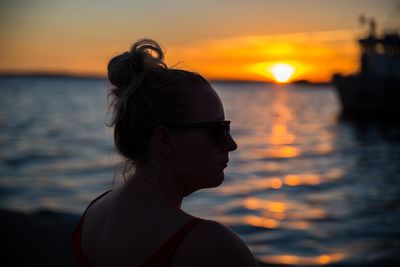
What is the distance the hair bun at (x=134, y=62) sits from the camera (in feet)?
5.65

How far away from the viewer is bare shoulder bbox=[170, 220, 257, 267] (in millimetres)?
1379

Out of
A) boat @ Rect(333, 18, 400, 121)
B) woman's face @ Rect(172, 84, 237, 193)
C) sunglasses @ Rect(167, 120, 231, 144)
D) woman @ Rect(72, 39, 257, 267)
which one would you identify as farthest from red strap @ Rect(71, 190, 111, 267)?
boat @ Rect(333, 18, 400, 121)

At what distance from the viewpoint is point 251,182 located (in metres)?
14.2

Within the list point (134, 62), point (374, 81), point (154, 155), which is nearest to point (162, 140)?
point (154, 155)

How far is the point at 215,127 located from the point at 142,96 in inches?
10.4

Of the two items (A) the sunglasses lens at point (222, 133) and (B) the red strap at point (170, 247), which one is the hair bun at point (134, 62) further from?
(B) the red strap at point (170, 247)

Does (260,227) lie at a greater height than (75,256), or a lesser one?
lesser

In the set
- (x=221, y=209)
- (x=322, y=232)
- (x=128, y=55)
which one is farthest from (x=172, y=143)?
(x=221, y=209)

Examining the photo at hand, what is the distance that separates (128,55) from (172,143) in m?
0.39

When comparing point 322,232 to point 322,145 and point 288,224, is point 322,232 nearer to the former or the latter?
point 288,224

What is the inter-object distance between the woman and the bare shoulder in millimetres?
49

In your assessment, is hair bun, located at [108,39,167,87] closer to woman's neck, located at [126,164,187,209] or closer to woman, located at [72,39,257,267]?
woman, located at [72,39,257,267]

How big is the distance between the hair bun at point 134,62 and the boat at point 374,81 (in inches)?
1534

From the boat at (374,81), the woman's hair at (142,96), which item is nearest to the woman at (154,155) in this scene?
the woman's hair at (142,96)
